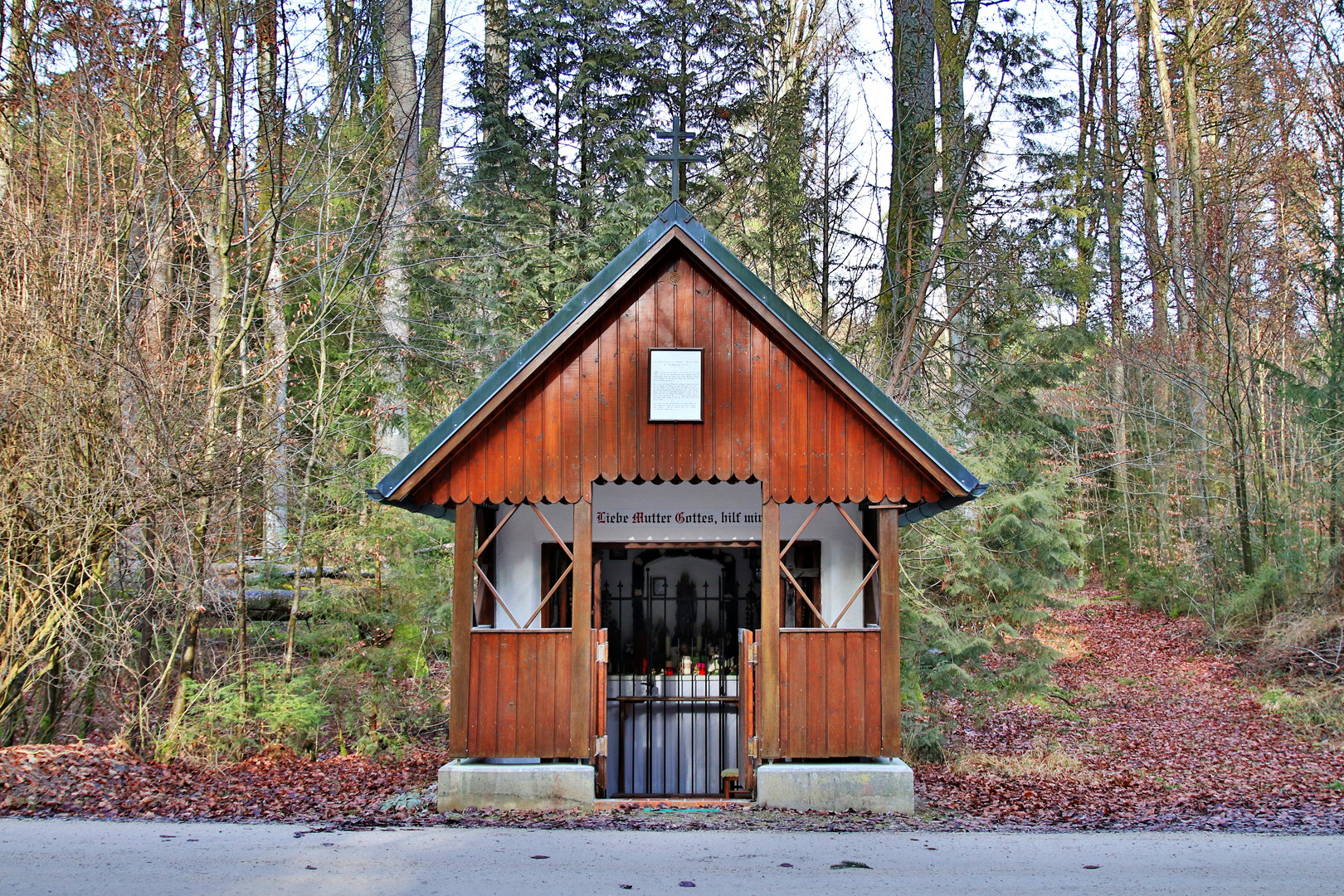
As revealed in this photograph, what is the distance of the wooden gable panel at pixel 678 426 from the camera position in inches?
343

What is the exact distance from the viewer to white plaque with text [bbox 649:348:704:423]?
8.70 metres

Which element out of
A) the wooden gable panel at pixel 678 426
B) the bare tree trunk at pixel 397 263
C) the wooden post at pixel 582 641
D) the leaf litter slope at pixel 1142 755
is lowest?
the leaf litter slope at pixel 1142 755

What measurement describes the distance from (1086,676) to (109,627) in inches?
594

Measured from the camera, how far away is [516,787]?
8.55m

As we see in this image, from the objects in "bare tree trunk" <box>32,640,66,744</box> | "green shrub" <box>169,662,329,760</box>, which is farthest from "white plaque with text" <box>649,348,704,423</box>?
"bare tree trunk" <box>32,640,66,744</box>

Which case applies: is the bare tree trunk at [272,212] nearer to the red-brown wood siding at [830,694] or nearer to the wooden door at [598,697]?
the wooden door at [598,697]

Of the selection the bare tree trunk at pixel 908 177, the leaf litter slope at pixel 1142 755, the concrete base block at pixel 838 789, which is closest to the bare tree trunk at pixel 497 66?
the bare tree trunk at pixel 908 177

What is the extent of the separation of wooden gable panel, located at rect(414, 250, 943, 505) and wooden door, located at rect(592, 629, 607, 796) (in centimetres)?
136

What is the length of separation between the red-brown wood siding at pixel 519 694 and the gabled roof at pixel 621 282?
145 centimetres

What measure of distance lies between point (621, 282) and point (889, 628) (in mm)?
3661

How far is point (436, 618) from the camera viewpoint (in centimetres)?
1330

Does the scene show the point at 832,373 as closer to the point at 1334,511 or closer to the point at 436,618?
the point at 436,618

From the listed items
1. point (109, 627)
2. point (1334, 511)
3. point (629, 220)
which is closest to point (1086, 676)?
point (1334, 511)

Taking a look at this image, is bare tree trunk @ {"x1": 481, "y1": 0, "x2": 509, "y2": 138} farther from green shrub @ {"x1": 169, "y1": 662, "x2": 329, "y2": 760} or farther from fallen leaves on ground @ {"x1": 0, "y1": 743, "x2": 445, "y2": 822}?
fallen leaves on ground @ {"x1": 0, "y1": 743, "x2": 445, "y2": 822}
